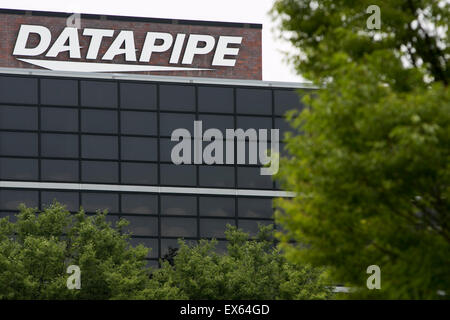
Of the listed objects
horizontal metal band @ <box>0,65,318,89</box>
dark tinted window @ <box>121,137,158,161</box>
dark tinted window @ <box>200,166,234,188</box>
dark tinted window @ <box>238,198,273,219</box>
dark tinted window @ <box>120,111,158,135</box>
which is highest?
horizontal metal band @ <box>0,65,318,89</box>

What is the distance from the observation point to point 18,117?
177 ft

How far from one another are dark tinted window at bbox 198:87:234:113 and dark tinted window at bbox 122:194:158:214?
5.51 m

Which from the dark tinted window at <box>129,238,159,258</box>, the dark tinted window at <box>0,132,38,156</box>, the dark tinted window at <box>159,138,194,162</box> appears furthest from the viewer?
the dark tinted window at <box>159,138,194,162</box>

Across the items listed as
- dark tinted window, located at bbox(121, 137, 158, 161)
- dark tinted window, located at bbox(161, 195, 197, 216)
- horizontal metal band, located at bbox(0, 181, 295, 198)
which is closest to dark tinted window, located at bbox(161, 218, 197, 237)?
dark tinted window, located at bbox(161, 195, 197, 216)

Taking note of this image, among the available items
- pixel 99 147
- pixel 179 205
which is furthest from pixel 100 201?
pixel 179 205

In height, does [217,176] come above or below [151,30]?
below

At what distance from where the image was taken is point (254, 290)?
4369 centimetres

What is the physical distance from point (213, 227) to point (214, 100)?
6.59m

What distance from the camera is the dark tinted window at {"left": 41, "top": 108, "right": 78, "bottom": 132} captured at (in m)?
54.5

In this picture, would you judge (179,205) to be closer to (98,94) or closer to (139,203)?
(139,203)

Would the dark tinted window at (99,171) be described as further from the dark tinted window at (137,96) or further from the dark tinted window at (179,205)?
the dark tinted window at (137,96)

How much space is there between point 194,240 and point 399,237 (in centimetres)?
3596

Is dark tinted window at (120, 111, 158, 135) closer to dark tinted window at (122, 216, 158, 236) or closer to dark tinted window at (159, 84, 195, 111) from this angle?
dark tinted window at (159, 84, 195, 111)
